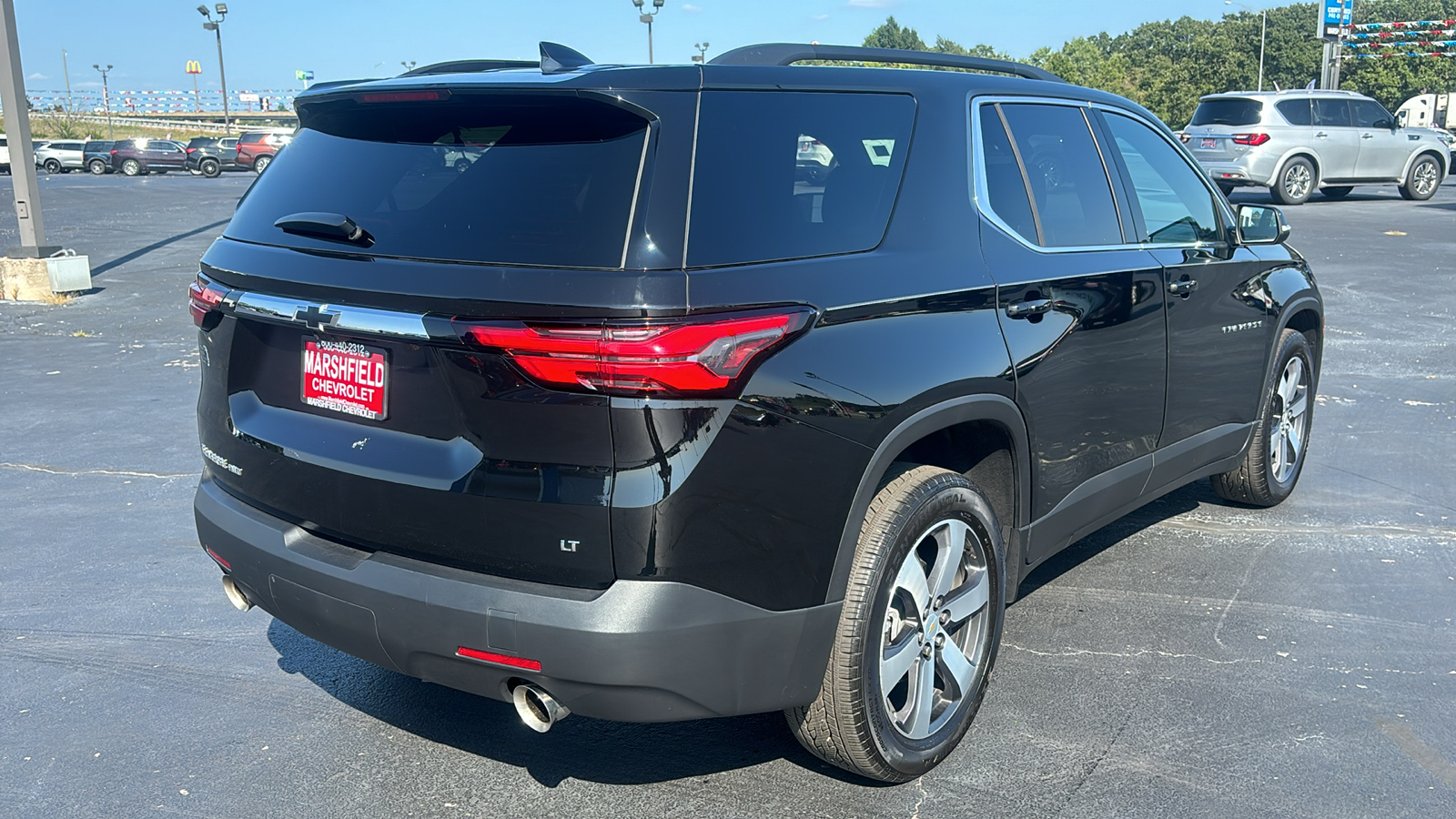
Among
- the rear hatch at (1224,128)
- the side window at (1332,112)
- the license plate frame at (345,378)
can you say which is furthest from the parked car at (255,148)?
the license plate frame at (345,378)

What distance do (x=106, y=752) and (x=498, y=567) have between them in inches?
62.1

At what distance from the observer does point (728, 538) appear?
2553 mm

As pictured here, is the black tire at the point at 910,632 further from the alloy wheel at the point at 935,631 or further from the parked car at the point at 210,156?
the parked car at the point at 210,156

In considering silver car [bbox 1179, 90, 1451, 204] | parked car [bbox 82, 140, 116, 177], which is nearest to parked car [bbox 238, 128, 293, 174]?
parked car [bbox 82, 140, 116, 177]

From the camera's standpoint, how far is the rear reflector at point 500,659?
255 centimetres

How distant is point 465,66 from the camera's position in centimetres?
343

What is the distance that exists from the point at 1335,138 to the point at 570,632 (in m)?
23.3

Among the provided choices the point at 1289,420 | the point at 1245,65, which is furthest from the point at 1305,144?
the point at 1245,65

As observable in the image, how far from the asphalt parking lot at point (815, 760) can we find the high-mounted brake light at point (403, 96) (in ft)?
5.87

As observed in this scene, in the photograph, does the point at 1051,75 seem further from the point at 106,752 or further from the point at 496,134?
the point at 106,752

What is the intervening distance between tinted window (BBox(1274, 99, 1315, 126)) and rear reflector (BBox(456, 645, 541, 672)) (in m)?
21.9

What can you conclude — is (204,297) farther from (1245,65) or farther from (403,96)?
(1245,65)

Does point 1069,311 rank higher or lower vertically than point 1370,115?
lower

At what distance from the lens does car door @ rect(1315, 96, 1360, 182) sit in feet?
71.3
